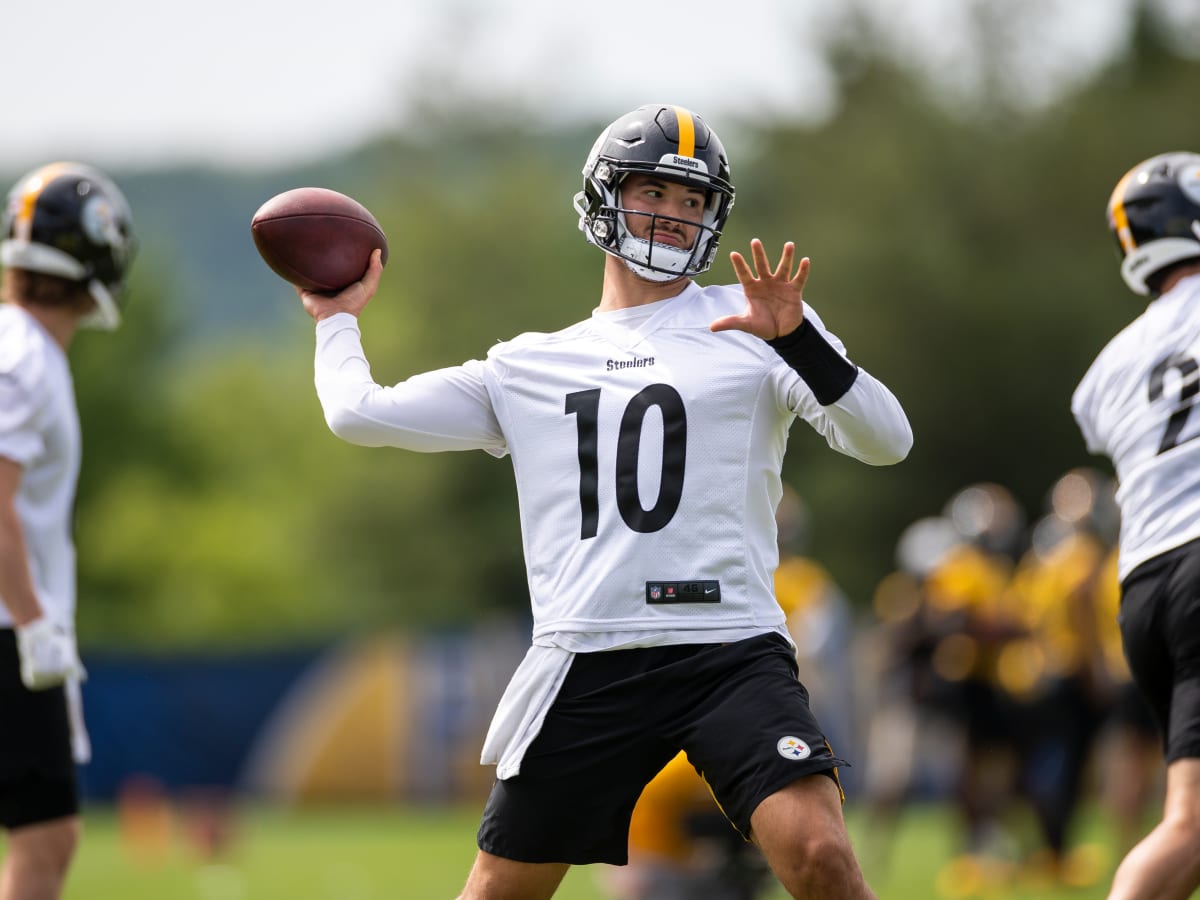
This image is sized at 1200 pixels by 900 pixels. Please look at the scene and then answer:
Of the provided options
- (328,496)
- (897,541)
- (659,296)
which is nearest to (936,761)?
(897,541)

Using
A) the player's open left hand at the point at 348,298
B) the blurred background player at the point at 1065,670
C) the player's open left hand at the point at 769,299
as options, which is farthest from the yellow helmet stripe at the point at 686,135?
the blurred background player at the point at 1065,670

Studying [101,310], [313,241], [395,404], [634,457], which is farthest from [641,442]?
[101,310]

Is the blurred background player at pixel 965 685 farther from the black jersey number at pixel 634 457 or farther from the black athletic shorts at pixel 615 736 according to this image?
the black jersey number at pixel 634 457

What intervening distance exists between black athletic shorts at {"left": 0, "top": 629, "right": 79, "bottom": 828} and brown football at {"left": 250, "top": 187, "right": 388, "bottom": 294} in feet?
4.71

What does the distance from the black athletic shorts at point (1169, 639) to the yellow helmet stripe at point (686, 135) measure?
187cm

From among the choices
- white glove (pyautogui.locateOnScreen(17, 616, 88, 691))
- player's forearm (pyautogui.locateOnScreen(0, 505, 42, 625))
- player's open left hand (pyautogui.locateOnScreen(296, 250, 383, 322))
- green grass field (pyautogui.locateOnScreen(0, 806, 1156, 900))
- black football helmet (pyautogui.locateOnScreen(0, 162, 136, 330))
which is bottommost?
green grass field (pyautogui.locateOnScreen(0, 806, 1156, 900))

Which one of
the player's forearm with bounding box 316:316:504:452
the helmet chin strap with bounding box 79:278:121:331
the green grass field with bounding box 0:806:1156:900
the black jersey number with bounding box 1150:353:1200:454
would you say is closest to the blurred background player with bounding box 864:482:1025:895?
the green grass field with bounding box 0:806:1156:900

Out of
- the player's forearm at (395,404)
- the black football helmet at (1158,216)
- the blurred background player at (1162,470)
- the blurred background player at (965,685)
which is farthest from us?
the blurred background player at (965,685)

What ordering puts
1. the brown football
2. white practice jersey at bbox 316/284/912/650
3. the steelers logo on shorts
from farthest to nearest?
1. the brown football
2. white practice jersey at bbox 316/284/912/650
3. the steelers logo on shorts

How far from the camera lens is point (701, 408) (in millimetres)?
4254

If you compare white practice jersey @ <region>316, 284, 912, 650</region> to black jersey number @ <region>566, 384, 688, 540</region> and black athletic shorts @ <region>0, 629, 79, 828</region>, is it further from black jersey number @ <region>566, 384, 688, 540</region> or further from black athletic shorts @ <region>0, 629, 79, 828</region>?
black athletic shorts @ <region>0, 629, 79, 828</region>

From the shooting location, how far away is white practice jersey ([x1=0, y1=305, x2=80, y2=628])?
5.08m

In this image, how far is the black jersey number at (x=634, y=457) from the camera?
4.23 m

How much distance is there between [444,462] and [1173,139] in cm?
1514
